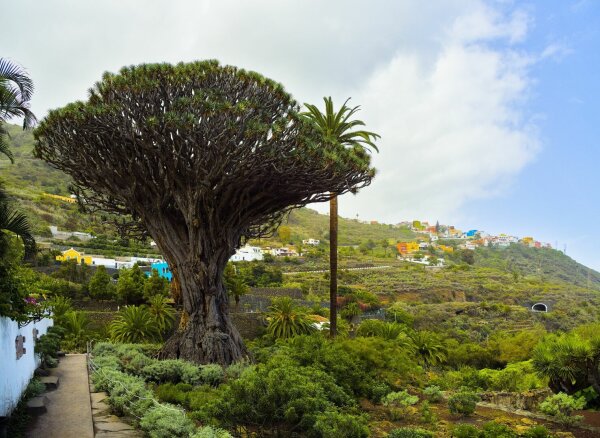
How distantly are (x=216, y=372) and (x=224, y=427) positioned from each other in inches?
262

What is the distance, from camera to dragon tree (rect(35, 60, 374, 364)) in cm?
1605

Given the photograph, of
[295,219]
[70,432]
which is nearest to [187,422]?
[70,432]

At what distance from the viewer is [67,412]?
10773 mm

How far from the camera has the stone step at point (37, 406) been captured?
1076 cm

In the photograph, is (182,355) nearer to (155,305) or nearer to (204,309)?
(204,309)

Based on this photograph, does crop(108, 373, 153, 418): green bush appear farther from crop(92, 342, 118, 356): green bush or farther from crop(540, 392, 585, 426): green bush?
crop(540, 392, 585, 426): green bush

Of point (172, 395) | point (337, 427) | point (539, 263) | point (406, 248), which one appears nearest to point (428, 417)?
point (337, 427)

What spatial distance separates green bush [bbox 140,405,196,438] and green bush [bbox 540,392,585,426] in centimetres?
753

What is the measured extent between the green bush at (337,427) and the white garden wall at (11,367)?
16.9ft

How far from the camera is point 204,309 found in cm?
1736

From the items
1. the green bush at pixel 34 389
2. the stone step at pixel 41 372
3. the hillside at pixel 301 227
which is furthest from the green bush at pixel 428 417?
the hillside at pixel 301 227

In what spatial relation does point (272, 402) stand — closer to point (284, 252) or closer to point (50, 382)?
point (50, 382)

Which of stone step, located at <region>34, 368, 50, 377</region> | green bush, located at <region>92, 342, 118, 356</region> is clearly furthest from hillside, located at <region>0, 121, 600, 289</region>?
stone step, located at <region>34, 368, 50, 377</region>

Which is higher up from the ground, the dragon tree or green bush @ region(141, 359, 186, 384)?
the dragon tree
